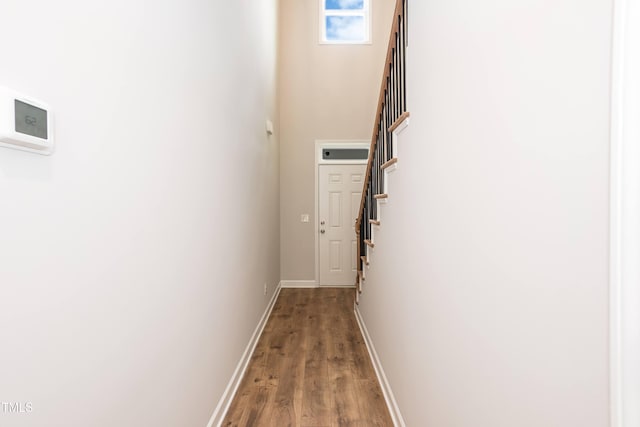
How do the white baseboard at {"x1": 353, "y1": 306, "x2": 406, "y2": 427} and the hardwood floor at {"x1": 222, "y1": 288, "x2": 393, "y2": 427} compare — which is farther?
the hardwood floor at {"x1": 222, "y1": 288, "x2": 393, "y2": 427}

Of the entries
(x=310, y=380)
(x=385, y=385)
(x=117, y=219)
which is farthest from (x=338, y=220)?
(x=117, y=219)

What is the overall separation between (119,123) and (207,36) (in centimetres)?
110

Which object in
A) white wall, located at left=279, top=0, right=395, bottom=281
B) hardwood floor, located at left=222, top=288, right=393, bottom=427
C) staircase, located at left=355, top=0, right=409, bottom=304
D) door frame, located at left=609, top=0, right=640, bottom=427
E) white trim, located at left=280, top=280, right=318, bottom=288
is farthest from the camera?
white trim, located at left=280, top=280, right=318, bottom=288

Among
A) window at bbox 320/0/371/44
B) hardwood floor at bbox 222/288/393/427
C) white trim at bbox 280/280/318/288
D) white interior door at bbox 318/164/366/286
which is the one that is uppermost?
window at bbox 320/0/371/44

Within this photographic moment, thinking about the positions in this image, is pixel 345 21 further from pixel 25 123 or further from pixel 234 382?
pixel 25 123

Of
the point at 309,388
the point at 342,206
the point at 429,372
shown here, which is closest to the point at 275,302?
the point at 342,206

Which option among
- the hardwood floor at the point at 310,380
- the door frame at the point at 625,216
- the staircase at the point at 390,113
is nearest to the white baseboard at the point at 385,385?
the hardwood floor at the point at 310,380

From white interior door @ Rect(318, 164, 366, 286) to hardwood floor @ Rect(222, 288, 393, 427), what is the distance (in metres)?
1.56

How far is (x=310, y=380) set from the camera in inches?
104

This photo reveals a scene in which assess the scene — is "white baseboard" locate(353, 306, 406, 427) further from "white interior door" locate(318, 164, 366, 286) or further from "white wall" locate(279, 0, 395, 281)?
"white wall" locate(279, 0, 395, 281)

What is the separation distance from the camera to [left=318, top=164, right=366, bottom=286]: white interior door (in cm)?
568

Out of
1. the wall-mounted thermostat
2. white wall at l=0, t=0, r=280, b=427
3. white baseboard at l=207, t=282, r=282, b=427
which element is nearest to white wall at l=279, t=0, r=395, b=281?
white baseboard at l=207, t=282, r=282, b=427

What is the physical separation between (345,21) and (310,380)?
5.26 metres

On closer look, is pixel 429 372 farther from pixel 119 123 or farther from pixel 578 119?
pixel 119 123
